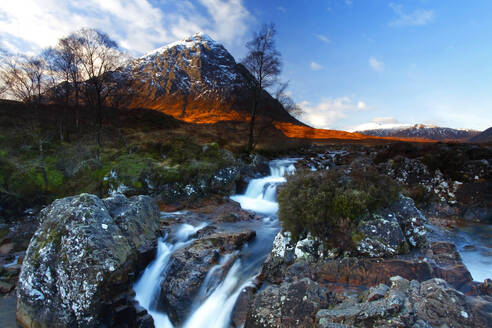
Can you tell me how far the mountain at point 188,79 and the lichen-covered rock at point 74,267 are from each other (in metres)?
74.1

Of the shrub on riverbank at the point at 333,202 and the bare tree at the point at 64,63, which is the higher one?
the bare tree at the point at 64,63

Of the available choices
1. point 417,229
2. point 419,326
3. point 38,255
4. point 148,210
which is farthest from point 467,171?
point 38,255

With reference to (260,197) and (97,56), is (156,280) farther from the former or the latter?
(97,56)

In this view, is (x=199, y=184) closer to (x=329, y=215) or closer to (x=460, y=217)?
(x=329, y=215)

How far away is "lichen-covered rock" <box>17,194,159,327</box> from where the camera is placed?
6047 mm

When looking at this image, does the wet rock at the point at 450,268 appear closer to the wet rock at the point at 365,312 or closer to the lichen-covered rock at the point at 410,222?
the lichen-covered rock at the point at 410,222

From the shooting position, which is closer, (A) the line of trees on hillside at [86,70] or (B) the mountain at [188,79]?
(A) the line of trees on hillside at [86,70]

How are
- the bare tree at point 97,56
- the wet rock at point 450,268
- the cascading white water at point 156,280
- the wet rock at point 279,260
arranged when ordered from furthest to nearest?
the bare tree at point 97,56 < the cascading white water at point 156,280 < the wet rock at point 279,260 < the wet rock at point 450,268

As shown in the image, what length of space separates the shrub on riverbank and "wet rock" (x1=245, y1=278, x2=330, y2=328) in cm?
190

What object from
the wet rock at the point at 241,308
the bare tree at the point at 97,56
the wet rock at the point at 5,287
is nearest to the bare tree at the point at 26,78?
the bare tree at the point at 97,56

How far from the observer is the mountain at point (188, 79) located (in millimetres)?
99500

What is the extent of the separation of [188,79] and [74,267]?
5491 inches

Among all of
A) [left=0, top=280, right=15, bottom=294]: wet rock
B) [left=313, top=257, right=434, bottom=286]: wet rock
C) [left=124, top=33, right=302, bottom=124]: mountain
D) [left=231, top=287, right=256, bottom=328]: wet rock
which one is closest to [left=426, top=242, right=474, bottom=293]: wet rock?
[left=313, top=257, right=434, bottom=286]: wet rock

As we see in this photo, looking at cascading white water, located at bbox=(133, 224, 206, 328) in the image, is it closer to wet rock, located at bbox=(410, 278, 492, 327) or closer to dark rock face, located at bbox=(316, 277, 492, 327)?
dark rock face, located at bbox=(316, 277, 492, 327)
